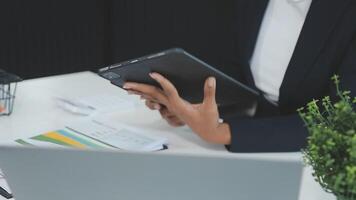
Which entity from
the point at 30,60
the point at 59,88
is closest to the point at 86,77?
the point at 59,88

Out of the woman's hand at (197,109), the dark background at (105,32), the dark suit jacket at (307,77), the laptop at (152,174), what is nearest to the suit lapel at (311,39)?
the dark suit jacket at (307,77)

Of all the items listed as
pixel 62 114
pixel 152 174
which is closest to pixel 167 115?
pixel 62 114

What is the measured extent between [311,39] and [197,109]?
363mm

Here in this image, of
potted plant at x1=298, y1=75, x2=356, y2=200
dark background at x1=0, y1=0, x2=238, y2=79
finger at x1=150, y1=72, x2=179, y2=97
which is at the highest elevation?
potted plant at x1=298, y1=75, x2=356, y2=200

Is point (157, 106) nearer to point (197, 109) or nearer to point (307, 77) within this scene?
point (197, 109)

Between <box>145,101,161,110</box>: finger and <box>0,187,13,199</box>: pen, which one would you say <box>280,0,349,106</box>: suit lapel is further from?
<box>0,187,13,199</box>: pen

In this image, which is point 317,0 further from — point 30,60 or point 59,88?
point 30,60

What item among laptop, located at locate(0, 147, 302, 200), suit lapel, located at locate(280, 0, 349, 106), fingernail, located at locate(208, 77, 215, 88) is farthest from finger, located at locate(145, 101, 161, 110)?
laptop, located at locate(0, 147, 302, 200)

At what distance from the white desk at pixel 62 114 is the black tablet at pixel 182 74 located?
134mm

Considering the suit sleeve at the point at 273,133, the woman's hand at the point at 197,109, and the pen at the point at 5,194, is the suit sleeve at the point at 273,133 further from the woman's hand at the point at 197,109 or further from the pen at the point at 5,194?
the pen at the point at 5,194

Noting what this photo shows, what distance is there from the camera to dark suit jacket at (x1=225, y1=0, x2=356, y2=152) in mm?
1440

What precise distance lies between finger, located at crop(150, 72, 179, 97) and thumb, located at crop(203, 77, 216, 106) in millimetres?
86

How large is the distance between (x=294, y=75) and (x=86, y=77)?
0.79 metres

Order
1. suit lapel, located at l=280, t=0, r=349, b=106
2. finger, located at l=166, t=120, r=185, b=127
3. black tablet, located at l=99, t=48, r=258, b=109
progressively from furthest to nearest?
finger, located at l=166, t=120, r=185, b=127 → suit lapel, located at l=280, t=0, r=349, b=106 → black tablet, located at l=99, t=48, r=258, b=109
